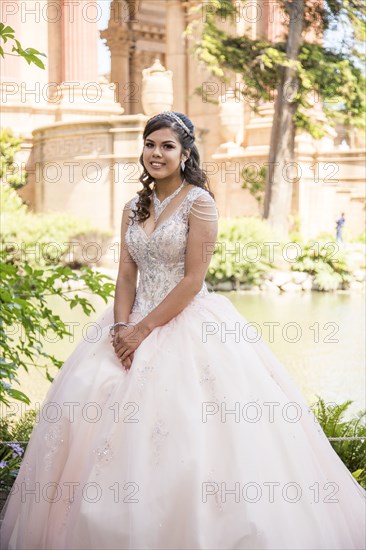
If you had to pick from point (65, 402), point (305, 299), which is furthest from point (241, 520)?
point (305, 299)

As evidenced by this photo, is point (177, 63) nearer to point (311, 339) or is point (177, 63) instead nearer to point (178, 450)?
point (311, 339)

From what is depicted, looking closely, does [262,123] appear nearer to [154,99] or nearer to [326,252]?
[154,99]

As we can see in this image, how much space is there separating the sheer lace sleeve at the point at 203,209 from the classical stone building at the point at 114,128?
47.7 feet

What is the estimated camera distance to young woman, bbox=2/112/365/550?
284 cm

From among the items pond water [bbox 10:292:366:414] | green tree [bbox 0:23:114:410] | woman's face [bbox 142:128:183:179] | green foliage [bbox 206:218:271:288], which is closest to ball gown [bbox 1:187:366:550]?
woman's face [bbox 142:128:183:179]

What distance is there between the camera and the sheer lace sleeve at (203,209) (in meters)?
3.28

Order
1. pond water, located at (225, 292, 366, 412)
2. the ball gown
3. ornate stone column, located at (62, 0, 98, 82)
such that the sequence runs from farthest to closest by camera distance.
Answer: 1. ornate stone column, located at (62, 0, 98, 82)
2. pond water, located at (225, 292, 366, 412)
3. the ball gown

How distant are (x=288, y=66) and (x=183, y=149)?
13.9 metres

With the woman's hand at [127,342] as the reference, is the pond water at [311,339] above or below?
below

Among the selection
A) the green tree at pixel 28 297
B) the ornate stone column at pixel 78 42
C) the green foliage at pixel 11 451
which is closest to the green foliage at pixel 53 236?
the ornate stone column at pixel 78 42

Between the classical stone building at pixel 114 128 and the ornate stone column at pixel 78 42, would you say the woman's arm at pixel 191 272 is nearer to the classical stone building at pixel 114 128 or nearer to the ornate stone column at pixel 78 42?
the classical stone building at pixel 114 128

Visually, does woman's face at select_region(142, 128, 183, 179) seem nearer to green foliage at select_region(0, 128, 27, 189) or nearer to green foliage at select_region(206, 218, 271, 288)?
green foliage at select_region(206, 218, 271, 288)

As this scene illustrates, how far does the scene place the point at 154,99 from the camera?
1850 centimetres

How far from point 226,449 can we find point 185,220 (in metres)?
0.92
